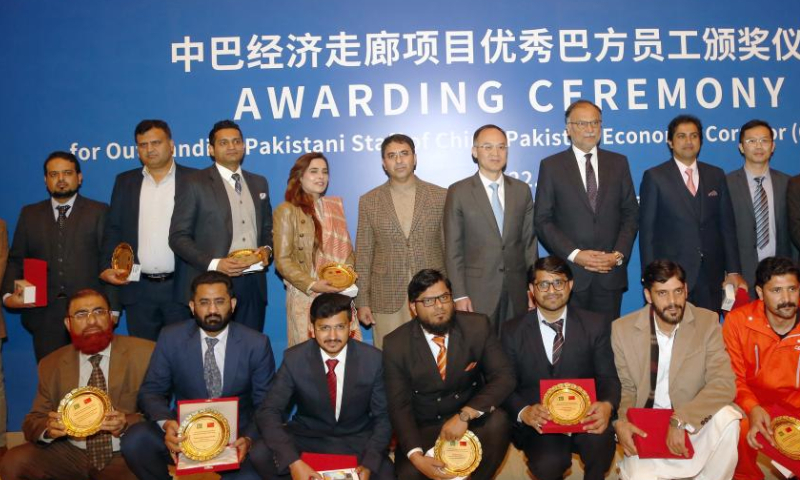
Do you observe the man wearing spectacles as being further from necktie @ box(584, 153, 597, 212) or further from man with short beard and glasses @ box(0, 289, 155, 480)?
man with short beard and glasses @ box(0, 289, 155, 480)

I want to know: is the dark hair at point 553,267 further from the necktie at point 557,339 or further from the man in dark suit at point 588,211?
the man in dark suit at point 588,211

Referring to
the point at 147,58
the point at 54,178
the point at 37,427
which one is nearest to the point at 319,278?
the point at 37,427

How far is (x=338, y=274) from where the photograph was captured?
443 cm

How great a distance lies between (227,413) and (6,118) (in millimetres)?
3539

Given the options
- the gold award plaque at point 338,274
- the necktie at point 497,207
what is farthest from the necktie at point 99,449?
the necktie at point 497,207

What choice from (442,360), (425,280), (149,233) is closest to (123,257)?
(149,233)

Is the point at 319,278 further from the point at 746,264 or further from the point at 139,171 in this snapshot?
the point at 746,264

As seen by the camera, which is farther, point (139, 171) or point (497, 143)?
point (139, 171)

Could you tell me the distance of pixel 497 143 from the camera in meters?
4.60

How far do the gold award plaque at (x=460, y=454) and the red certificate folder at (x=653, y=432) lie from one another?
2.63 ft

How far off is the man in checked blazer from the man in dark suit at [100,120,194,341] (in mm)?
1238

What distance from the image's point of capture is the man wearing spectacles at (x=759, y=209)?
4855mm

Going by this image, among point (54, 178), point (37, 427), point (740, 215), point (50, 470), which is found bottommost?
point (50, 470)

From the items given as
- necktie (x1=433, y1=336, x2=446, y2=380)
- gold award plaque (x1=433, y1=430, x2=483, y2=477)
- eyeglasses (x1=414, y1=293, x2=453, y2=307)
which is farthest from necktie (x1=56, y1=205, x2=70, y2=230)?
gold award plaque (x1=433, y1=430, x2=483, y2=477)
